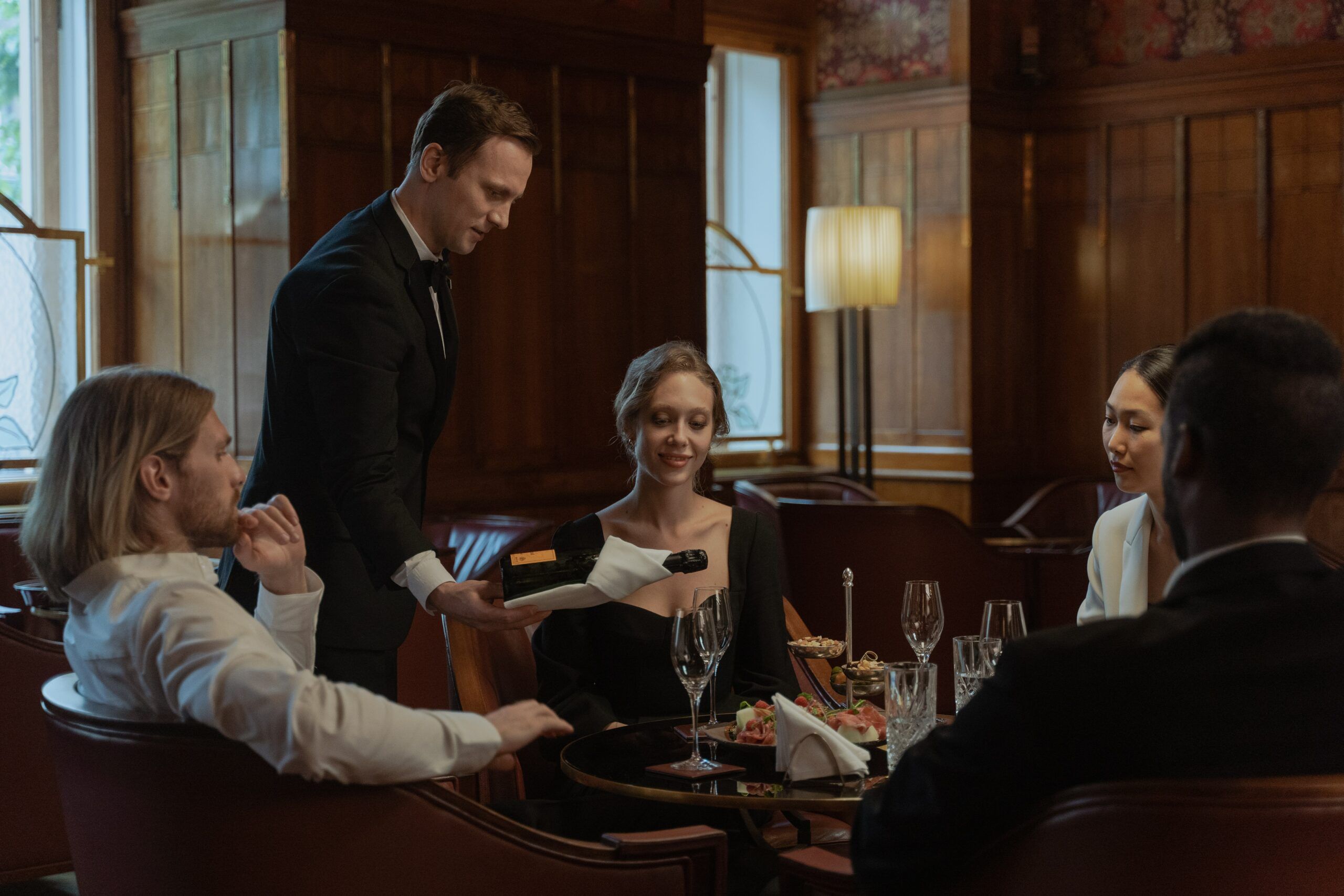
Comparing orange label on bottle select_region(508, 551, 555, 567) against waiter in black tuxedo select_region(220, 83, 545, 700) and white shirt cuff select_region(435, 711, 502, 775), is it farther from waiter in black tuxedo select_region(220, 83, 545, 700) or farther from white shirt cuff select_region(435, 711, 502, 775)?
white shirt cuff select_region(435, 711, 502, 775)

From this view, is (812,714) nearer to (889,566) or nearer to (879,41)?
(889,566)

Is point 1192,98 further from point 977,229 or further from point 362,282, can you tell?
point 362,282

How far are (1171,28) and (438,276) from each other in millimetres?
5802

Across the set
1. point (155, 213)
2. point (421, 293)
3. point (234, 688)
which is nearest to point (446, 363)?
point (421, 293)

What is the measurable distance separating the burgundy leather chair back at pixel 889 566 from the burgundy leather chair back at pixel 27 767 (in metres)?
2.69

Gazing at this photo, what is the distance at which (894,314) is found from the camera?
25.5 feet

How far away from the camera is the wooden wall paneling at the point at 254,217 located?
5.09m

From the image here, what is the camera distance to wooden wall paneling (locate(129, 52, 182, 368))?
5340mm

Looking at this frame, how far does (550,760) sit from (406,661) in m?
1.70

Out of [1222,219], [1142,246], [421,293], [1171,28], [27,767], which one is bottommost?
[27,767]

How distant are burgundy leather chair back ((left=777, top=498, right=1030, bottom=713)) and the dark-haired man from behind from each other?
382 cm

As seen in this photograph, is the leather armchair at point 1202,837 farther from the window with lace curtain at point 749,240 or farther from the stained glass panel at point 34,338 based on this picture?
the window with lace curtain at point 749,240

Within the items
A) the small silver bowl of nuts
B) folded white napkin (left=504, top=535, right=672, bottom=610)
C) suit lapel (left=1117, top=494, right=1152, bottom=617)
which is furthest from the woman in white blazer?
folded white napkin (left=504, top=535, right=672, bottom=610)

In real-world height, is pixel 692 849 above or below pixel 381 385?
below
